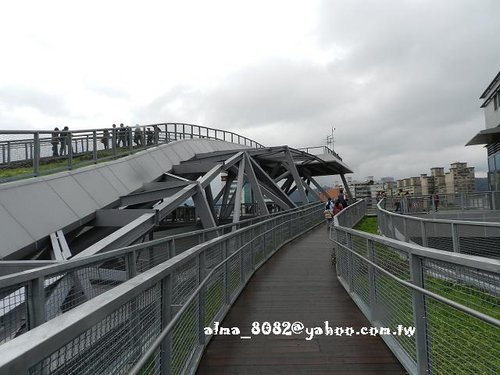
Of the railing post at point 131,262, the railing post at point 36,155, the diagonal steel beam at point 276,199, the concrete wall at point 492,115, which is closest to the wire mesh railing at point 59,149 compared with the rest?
the railing post at point 36,155

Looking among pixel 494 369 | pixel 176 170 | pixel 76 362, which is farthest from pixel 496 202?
pixel 76 362

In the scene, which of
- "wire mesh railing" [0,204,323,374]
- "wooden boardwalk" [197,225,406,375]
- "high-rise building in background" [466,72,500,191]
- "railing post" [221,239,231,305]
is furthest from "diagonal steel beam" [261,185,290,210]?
"railing post" [221,239,231,305]

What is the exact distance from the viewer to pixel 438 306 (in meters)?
3.33

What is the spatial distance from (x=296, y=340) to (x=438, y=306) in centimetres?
199

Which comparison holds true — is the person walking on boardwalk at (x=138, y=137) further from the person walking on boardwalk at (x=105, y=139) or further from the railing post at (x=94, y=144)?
the railing post at (x=94, y=144)

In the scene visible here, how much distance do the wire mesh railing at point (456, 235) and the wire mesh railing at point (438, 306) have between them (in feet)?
11.7

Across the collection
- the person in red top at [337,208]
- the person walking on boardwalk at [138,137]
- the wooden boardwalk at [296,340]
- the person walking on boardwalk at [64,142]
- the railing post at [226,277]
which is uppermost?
the person walking on boardwalk at [138,137]

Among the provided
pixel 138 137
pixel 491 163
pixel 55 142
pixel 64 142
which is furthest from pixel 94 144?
pixel 491 163

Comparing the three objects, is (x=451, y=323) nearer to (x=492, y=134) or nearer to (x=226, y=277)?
(x=226, y=277)

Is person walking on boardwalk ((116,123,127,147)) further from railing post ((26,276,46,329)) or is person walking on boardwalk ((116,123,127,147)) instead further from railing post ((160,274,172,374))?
railing post ((160,274,172,374))

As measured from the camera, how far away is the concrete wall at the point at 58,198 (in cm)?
826

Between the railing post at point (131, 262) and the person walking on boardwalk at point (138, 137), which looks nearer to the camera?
the railing post at point (131, 262)

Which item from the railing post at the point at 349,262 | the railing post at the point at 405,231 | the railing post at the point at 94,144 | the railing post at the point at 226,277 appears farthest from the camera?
the railing post at the point at 94,144

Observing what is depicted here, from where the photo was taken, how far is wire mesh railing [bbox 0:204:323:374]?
135cm
